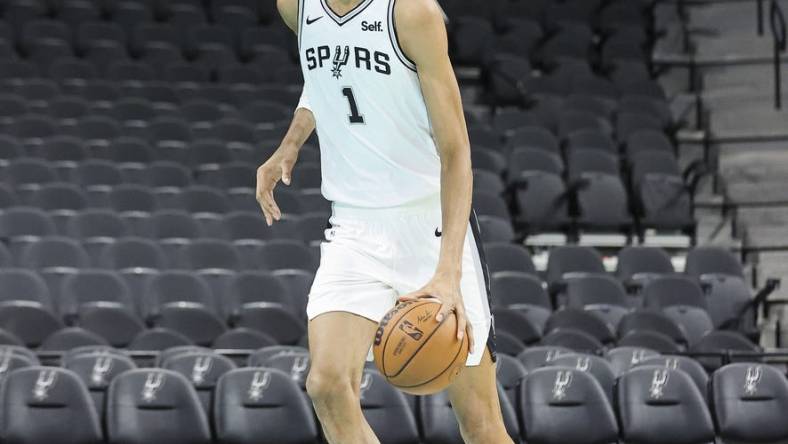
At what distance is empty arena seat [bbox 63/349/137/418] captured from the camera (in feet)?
24.5

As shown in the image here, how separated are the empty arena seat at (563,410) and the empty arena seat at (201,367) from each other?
66.6 inches

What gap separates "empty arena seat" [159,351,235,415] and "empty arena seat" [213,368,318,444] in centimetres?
31

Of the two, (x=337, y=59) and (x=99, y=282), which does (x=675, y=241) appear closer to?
(x=99, y=282)

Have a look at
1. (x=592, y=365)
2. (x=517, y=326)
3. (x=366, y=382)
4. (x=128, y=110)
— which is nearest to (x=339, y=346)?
(x=366, y=382)

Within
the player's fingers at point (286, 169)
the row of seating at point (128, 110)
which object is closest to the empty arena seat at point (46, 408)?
the player's fingers at point (286, 169)

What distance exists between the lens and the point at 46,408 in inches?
276

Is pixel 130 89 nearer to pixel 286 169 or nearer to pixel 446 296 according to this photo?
pixel 286 169

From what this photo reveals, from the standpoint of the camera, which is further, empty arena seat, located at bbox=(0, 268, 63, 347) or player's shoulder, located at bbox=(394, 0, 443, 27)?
empty arena seat, located at bbox=(0, 268, 63, 347)

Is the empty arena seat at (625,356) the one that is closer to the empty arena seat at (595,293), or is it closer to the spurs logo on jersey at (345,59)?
the empty arena seat at (595,293)

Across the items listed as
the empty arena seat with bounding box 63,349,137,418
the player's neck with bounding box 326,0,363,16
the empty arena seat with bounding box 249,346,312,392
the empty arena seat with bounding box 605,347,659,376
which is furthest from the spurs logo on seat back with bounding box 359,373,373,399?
the player's neck with bounding box 326,0,363,16

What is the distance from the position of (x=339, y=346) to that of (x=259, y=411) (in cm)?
365

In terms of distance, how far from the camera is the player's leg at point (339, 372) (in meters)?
3.86

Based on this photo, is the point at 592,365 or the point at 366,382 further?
the point at 592,365

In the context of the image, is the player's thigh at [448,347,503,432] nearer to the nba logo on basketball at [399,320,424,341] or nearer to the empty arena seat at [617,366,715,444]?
the nba logo on basketball at [399,320,424,341]
